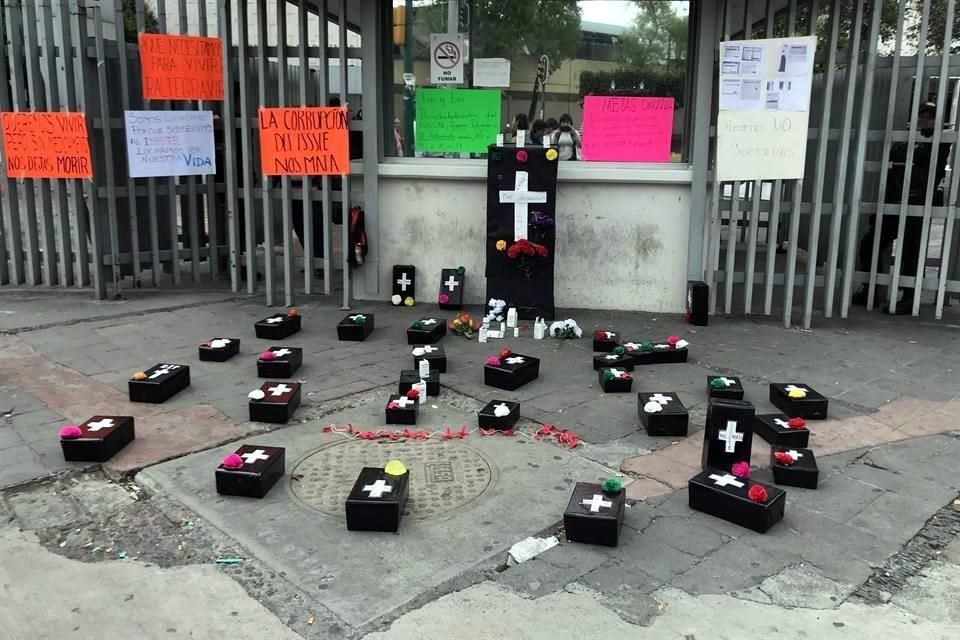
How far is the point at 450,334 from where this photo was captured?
283 inches

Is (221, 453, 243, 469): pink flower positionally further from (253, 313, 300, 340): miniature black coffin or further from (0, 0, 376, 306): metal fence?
(0, 0, 376, 306): metal fence

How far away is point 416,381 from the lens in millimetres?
5461

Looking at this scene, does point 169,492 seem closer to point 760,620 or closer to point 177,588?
point 177,588

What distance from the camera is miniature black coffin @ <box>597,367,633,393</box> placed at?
5594 mm

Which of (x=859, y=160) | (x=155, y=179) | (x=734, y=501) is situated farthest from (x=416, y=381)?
(x=155, y=179)

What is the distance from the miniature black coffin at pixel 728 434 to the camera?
4.17 metres

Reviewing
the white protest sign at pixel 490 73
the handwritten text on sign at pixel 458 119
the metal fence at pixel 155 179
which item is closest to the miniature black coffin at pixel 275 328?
the metal fence at pixel 155 179

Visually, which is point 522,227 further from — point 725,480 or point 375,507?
point 375,507

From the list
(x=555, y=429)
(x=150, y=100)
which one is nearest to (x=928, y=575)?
(x=555, y=429)

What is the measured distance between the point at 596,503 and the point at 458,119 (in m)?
5.36

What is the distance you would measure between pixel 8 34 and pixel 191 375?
518 centimetres

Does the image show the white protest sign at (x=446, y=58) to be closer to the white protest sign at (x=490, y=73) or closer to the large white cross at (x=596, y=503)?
the white protest sign at (x=490, y=73)

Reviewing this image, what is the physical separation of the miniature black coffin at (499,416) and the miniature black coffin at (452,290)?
3.17m

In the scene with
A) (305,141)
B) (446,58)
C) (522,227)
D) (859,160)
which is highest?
(446,58)
